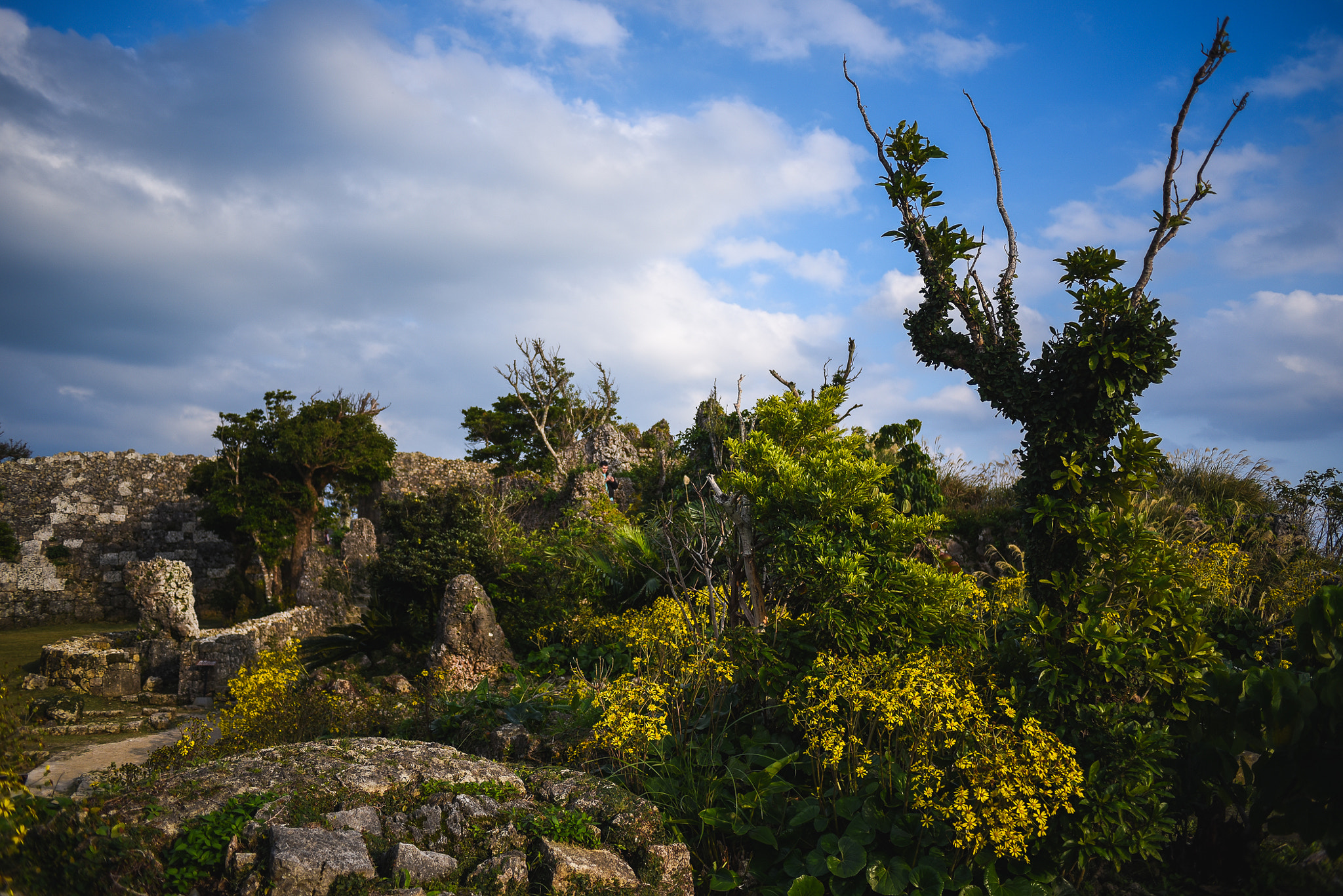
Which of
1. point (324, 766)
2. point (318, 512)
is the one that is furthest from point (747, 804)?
point (318, 512)

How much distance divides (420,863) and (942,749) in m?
2.67

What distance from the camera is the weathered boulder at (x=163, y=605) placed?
9.73 metres

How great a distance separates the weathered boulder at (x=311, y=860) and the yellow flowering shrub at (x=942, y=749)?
7.21ft

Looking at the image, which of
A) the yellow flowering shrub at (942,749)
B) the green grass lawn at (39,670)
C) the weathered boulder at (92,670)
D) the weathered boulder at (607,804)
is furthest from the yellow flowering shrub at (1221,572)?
Result: the weathered boulder at (92,670)

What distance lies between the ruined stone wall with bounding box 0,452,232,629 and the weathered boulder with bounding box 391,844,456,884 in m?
18.2

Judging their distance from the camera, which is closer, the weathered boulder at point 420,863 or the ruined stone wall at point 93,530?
the weathered boulder at point 420,863

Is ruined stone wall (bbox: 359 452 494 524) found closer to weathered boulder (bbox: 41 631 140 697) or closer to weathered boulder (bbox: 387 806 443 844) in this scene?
weathered boulder (bbox: 41 631 140 697)

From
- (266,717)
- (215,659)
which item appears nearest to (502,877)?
(266,717)

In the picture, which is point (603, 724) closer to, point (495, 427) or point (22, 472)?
point (22, 472)

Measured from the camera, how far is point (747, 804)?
3.82m

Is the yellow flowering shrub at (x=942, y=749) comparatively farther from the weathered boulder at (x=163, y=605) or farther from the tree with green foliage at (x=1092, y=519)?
the weathered boulder at (x=163, y=605)

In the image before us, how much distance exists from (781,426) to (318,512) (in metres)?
14.6

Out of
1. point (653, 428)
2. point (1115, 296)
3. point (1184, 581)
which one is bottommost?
point (1184, 581)

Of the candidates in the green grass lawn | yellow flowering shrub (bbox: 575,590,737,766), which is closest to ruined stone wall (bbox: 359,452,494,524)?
the green grass lawn
